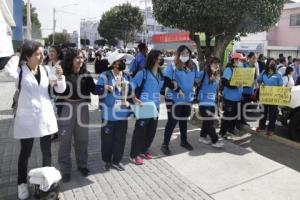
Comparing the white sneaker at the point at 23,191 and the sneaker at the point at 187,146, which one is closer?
the white sneaker at the point at 23,191

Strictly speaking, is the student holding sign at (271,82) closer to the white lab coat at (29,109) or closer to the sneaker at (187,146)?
the sneaker at (187,146)

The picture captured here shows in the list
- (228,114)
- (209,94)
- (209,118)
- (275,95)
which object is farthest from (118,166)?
(275,95)

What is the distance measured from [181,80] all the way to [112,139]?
1.56 meters

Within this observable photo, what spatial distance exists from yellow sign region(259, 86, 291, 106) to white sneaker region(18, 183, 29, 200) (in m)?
5.08

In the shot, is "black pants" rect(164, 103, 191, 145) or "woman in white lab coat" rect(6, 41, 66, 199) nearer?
"woman in white lab coat" rect(6, 41, 66, 199)

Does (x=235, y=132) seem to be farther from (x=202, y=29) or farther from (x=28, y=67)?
(x=28, y=67)

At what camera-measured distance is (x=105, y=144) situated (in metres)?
5.22

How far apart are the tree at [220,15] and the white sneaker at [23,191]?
16.3ft

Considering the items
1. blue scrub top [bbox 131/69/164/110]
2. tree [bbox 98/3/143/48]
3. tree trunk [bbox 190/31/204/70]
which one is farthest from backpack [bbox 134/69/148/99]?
tree [bbox 98/3/143/48]

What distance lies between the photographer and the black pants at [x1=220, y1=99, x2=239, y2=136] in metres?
7.14

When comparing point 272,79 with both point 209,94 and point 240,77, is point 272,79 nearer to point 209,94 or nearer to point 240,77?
point 240,77

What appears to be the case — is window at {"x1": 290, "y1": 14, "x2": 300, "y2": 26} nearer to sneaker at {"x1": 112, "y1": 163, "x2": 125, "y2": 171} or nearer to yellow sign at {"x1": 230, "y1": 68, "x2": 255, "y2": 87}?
yellow sign at {"x1": 230, "y1": 68, "x2": 255, "y2": 87}

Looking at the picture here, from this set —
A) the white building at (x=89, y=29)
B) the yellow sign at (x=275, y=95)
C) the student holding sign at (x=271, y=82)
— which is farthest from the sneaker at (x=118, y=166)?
the white building at (x=89, y=29)

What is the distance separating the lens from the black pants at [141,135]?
18.3ft
